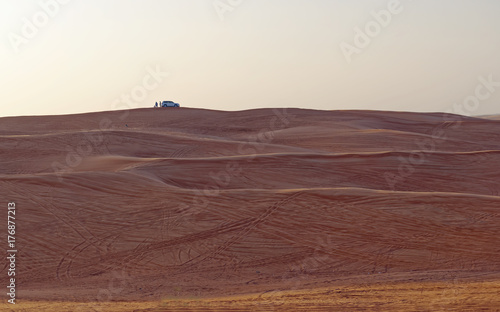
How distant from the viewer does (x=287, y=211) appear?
15133 mm

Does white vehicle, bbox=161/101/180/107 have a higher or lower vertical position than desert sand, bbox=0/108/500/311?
higher

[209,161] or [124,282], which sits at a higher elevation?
[209,161]

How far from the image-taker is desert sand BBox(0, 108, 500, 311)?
1034 centimetres

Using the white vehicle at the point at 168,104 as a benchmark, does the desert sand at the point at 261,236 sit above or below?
below

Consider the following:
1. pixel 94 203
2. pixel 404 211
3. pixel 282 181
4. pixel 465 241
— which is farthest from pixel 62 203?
pixel 465 241

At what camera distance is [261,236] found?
14.1m

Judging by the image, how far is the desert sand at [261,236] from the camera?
10339 millimetres

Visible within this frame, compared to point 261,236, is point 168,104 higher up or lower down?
higher up

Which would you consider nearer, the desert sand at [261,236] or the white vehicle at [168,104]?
the desert sand at [261,236]

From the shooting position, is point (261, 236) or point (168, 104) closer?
point (261, 236)

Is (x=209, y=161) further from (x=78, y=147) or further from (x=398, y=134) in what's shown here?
(x=398, y=134)

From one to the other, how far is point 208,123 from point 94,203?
2858cm

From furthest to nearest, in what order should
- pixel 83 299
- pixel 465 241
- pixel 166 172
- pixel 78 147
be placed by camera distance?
pixel 78 147, pixel 166 172, pixel 465 241, pixel 83 299

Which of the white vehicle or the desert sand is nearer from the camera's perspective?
the desert sand
